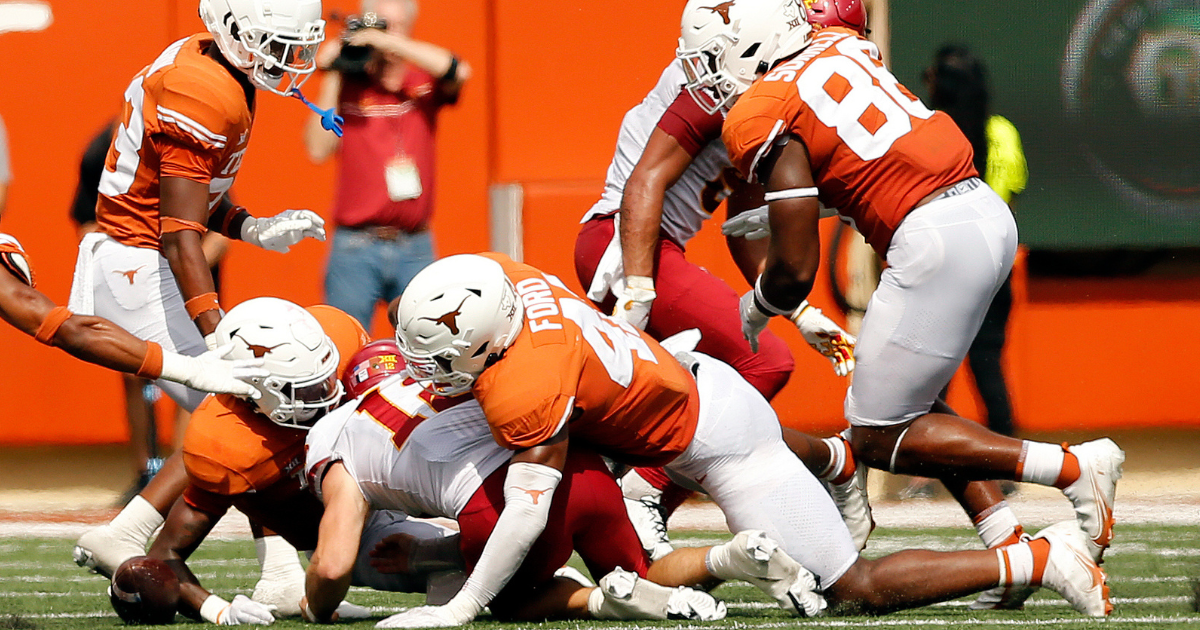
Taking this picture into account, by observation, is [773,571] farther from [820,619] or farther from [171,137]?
[171,137]

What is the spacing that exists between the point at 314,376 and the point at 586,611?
85 centimetres

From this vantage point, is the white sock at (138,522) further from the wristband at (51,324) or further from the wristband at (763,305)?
the wristband at (763,305)

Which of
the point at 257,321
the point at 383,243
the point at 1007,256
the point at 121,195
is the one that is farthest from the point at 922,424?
the point at 383,243

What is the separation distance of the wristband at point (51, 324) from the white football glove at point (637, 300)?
142 cm

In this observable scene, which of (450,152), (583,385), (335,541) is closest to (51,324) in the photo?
(335,541)

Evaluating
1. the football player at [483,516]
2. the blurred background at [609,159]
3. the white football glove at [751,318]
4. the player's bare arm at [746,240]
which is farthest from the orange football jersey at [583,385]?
the blurred background at [609,159]

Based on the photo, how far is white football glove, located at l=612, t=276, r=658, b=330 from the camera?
416 centimetres

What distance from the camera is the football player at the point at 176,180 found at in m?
4.05

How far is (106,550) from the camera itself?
3.88 meters

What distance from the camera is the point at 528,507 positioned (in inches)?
127

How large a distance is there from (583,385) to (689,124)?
1186 millimetres

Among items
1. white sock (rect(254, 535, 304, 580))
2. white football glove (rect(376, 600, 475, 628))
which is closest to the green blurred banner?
white sock (rect(254, 535, 304, 580))

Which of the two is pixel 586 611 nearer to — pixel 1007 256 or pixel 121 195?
pixel 1007 256

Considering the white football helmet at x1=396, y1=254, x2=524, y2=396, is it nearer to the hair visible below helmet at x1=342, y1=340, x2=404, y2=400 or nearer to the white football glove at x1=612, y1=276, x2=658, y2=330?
the hair visible below helmet at x1=342, y1=340, x2=404, y2=400
